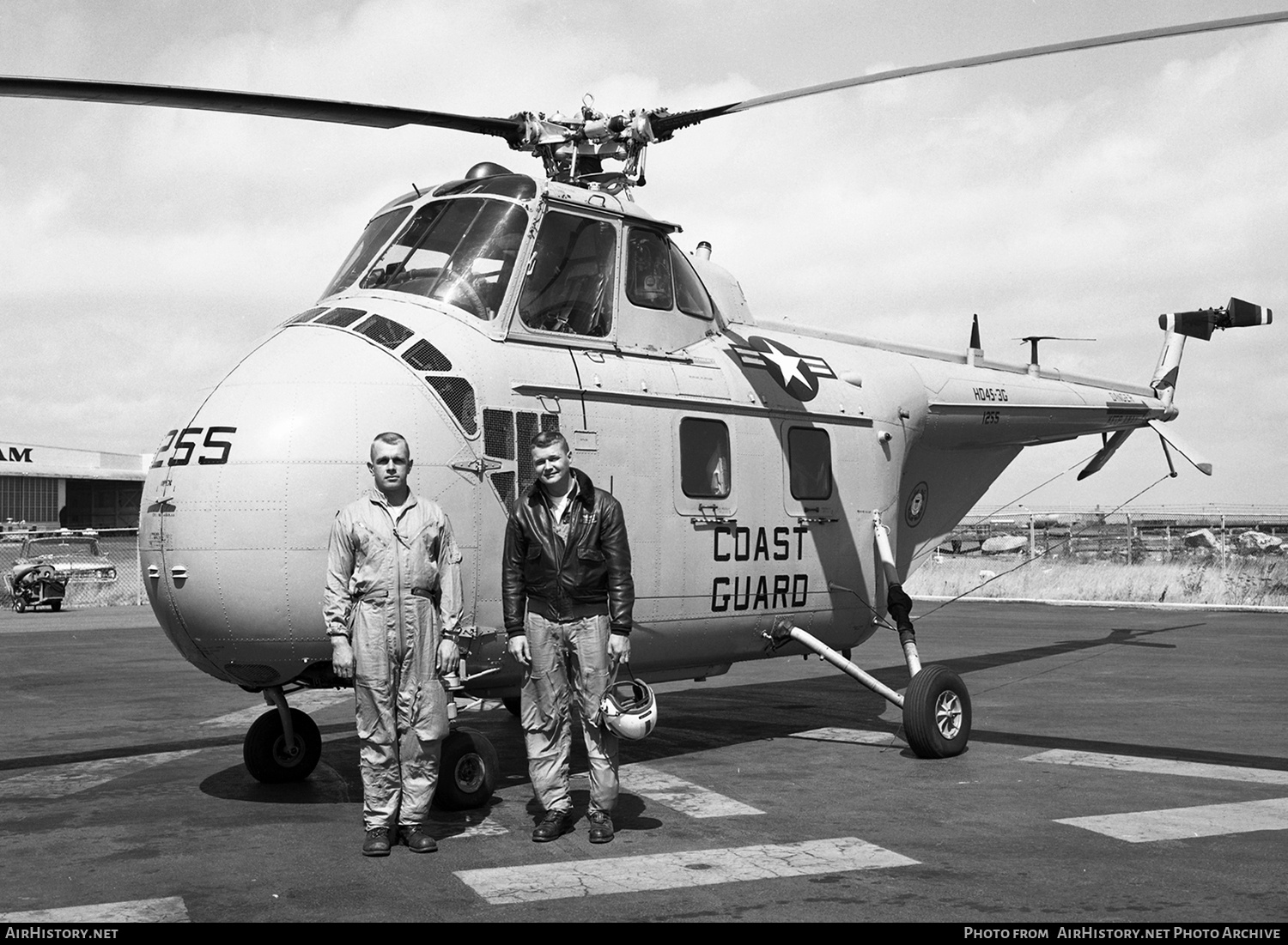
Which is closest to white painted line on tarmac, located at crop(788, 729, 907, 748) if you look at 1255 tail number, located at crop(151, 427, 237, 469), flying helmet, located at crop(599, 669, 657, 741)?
flying helmet, located at crop(599, 669, 657, 741)

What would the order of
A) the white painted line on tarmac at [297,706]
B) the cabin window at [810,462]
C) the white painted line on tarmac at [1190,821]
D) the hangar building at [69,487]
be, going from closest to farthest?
1. the white painted line on tarmac at [1190,821]
2. the cabin window at [810,462]
3. the white painted line on tarmac at [297,706]
4. the hangar building at [69,487]

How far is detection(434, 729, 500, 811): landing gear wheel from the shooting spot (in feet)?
24.6

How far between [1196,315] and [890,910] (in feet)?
43.0

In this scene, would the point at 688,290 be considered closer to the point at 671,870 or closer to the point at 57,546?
the point at 671,870

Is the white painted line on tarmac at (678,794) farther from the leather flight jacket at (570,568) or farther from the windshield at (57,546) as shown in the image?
the windshield at (57,546)

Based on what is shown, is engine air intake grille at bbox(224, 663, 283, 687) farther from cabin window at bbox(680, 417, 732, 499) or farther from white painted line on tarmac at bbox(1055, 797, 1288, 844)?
white painted line on tarmac at bbox(1055, 797, 1288, 844)

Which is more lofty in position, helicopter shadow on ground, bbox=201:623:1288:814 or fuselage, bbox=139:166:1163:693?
fuselage, bbox=139:166:1163:693

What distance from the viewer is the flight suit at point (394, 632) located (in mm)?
6656

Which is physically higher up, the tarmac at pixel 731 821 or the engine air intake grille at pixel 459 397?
the engine air intake grille at pixel 459 397

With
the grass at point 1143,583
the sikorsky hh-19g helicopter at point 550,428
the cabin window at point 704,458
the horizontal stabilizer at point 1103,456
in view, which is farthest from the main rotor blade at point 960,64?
the grass at point 1143,583

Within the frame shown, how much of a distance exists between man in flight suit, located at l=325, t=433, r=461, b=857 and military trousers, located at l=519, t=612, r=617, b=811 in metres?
0.52

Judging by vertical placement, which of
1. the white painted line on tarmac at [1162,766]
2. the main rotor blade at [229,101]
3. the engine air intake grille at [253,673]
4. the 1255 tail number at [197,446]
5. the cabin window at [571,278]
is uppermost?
the main rotor blade at [229,101]

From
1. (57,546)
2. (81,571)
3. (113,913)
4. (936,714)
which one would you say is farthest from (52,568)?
(113,913)

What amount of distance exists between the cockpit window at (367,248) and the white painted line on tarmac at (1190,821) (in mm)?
5973
